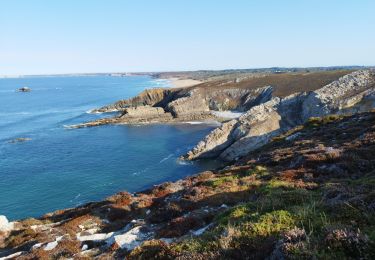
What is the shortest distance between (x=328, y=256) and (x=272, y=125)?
216ft

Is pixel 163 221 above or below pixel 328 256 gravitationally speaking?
below

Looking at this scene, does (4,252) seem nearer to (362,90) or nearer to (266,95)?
(362,90)

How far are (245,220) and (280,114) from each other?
2669 inches

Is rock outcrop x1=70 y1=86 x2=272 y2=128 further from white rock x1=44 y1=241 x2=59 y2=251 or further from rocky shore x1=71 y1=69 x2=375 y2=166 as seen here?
white rock x1=44 y1=241 x2=59 y2=251

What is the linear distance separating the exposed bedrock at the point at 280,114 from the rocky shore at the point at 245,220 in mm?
33948

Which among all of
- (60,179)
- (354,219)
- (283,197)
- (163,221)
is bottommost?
(60,179)

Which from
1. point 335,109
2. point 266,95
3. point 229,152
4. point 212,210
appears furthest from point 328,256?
point 266,95

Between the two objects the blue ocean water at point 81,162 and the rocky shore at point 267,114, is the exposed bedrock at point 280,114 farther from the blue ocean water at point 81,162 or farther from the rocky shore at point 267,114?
the blue ocean water at point 81,162

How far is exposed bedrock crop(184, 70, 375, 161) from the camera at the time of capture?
64188 millimetres

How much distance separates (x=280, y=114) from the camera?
75.2 meters

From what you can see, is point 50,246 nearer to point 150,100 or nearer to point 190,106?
point 190,106

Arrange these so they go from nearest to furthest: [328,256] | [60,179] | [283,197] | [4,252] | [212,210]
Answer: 1. [328,256]
2. [283,197]
3. [212,210]
4. [4,252]
5. [60,179]

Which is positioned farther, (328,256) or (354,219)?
(354,219)

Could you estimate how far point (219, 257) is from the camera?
26.6 ft
